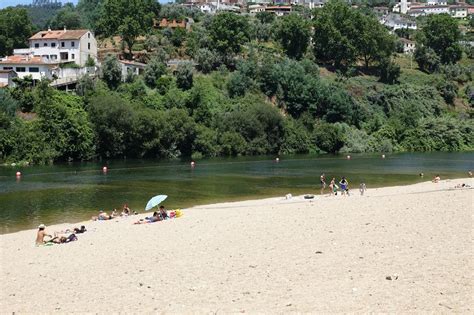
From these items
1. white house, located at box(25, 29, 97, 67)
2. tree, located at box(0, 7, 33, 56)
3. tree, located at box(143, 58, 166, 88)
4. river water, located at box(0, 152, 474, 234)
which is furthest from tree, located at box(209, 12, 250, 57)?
tree, located at box(0, 7, 33, 56)

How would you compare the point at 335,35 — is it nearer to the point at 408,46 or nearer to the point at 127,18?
the point at 127,18

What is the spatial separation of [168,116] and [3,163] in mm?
24297

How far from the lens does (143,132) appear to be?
82188 mm

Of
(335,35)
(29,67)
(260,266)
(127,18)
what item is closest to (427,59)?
(335,35)

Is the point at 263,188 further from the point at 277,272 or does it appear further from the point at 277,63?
the point at 277,63

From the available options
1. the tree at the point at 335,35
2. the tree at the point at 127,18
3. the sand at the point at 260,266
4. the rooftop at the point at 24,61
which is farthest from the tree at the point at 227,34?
the sand at the point at 260,266

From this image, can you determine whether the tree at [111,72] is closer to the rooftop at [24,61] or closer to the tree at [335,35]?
the rooftop at [24,61]

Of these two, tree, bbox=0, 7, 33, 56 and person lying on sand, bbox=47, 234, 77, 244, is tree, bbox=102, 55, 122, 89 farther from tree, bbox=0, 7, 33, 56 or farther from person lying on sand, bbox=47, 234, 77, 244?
person lying on sand, bbox=47, 234, 77, 244

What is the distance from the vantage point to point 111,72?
307 ft

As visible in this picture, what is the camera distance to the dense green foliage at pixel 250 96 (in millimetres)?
79625

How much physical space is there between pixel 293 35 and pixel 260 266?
118m

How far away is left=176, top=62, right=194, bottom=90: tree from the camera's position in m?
99.7

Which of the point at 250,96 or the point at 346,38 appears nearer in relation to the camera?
the point at 250,96

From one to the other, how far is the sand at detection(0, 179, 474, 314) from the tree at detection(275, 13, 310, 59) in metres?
106
